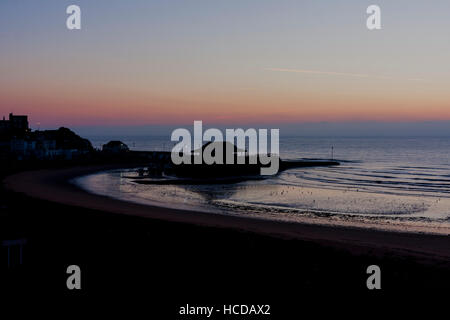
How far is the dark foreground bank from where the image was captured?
9.72 metres

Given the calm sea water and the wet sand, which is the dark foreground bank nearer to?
the wet sand

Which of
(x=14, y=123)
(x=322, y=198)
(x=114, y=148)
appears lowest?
(x=322, y=198)

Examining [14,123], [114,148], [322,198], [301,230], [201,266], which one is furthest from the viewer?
[114,148]

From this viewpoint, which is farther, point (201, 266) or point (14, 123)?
point (14, 123)

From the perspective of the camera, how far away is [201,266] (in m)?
11.7

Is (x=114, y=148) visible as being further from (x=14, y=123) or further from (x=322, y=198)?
(x=322, y=198)

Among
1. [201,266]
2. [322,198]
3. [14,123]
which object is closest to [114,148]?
[14,123]

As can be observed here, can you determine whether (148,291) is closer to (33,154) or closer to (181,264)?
(181,264)

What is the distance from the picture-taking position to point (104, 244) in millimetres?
13711

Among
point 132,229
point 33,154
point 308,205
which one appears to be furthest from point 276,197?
point 33,154

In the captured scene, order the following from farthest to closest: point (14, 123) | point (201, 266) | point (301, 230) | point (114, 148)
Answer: point (114, 148) < point (14, 123) < point (301, 230) < point (201, 266)

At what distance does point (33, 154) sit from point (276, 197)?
165 feet

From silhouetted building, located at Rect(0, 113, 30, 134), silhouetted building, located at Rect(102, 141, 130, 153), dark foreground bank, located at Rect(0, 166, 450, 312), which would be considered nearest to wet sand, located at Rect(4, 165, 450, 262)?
dark foreground bank, located at Rect(0, 166, 450, 312)

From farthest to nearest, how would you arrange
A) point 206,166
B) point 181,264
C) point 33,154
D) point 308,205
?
1. point 33,154
2. point 206,166
3. point 308,205
4. point 181,264
